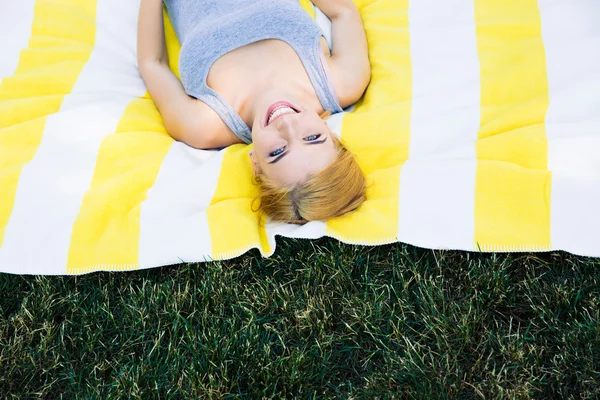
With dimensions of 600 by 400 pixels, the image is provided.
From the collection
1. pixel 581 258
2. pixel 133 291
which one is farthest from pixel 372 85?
pixel 133 291

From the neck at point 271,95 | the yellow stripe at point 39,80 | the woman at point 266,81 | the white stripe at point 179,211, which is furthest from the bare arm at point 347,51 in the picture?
the yellow stripe at point 39,80

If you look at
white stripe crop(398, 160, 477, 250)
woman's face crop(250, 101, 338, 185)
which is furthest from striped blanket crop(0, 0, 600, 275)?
woman's face crop(250, 101, 338, 185)

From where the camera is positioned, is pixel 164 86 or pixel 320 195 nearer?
pixel 320 195

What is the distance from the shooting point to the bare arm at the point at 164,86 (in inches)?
123

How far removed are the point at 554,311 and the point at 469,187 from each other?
0.58m

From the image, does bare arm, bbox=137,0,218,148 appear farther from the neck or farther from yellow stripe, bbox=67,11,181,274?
the neck

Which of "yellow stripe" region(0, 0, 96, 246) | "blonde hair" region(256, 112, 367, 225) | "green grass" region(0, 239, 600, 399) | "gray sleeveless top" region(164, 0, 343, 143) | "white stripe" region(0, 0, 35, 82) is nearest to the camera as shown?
"green grass" region(0, 239, 600, 399)

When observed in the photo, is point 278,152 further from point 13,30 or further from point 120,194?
point 13,30

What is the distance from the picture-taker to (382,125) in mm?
2969

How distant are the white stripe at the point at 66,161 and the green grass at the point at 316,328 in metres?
0.12

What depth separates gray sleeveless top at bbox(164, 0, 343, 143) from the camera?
10.6 feet

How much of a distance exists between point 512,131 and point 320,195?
0.87 meters

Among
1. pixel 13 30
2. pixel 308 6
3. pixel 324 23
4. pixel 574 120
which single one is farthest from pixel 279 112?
pixel 13 30

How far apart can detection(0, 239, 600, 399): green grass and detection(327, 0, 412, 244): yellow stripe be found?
0.11 meters
